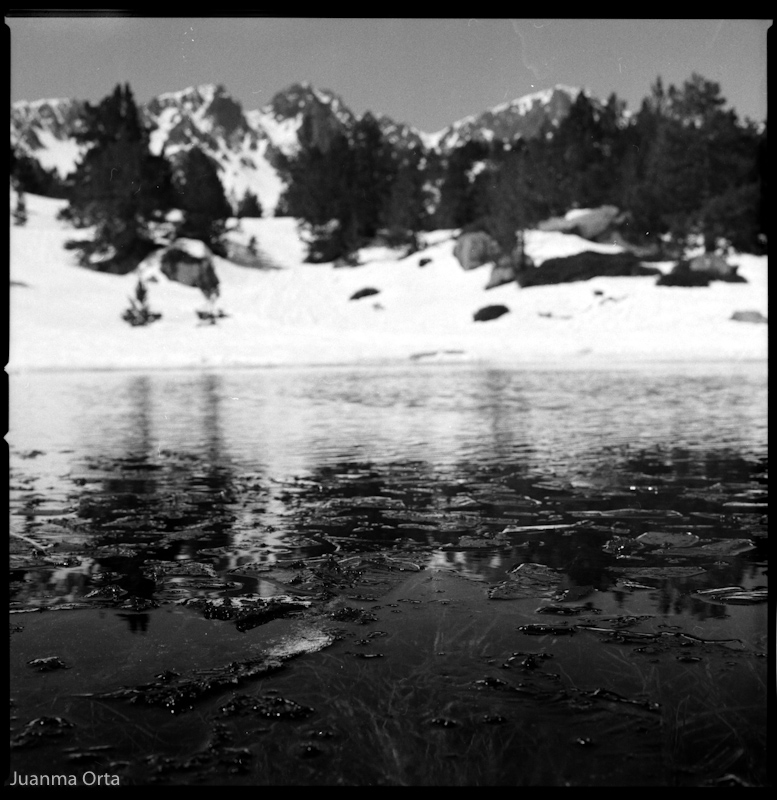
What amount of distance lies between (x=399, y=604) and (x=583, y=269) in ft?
83.0

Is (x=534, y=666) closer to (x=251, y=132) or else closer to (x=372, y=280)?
(x=372, y=280)

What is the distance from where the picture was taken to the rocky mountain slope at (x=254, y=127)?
29.2 metres

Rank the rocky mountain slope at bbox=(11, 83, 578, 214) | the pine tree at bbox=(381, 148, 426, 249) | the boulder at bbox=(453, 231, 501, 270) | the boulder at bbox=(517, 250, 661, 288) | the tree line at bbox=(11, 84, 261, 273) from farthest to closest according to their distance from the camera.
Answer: the pine tree at bbox=(381, 148, 426, 249) → the boulder at bbox=(453, 231, 501, 270) → the rocky mountain slope at bbox=(11, 83, 578, 214) → the boulder at bbox=(517, 250, 661, 288) → the tree line at bbox=(11, 84, 261, 273)

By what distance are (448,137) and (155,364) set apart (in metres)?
20.2

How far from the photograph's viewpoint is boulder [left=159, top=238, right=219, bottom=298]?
92.7ft

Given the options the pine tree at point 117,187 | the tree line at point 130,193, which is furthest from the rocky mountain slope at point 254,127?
the pine tree at point 117,187

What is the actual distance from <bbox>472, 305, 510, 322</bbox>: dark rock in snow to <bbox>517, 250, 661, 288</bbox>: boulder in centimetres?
327

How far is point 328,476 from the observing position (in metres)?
6.77

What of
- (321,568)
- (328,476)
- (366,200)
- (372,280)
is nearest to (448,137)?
(366,200)

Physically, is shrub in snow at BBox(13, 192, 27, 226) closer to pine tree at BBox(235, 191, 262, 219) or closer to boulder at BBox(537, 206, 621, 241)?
pine tree at BBox(235, 191, 262, 219)

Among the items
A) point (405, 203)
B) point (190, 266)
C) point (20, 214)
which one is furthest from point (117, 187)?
point (405, 203)

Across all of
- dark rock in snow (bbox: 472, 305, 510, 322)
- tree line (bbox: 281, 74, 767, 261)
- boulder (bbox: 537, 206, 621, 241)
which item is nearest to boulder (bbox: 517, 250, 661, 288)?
tree line (bbox: 281, 74, 767, 261)

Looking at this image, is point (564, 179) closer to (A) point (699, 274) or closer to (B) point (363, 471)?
(A) point (699, 274)
